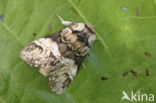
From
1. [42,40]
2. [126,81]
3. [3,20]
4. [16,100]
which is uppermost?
[3,20]

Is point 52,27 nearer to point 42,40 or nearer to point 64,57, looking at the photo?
point 42,40

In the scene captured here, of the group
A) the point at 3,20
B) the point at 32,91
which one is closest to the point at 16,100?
the point at 32,91

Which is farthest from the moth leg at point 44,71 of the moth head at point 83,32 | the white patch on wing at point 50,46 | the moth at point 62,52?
the moth head at point 83,32

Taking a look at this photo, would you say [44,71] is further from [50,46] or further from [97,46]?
[97,46]

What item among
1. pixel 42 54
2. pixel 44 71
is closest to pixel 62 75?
pixel 44 71

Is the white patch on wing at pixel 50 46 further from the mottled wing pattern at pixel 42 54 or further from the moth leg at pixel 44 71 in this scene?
the moth leg at pixel 44 71

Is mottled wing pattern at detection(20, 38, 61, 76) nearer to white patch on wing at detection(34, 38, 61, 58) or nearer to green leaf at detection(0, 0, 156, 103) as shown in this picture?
white patch on wing at detection(34, 38, 61, 58)

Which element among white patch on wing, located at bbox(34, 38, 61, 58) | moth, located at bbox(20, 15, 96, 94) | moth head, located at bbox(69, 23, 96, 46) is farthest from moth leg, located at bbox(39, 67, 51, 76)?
moth head, located at bbox(69, 23, 96, 46)
